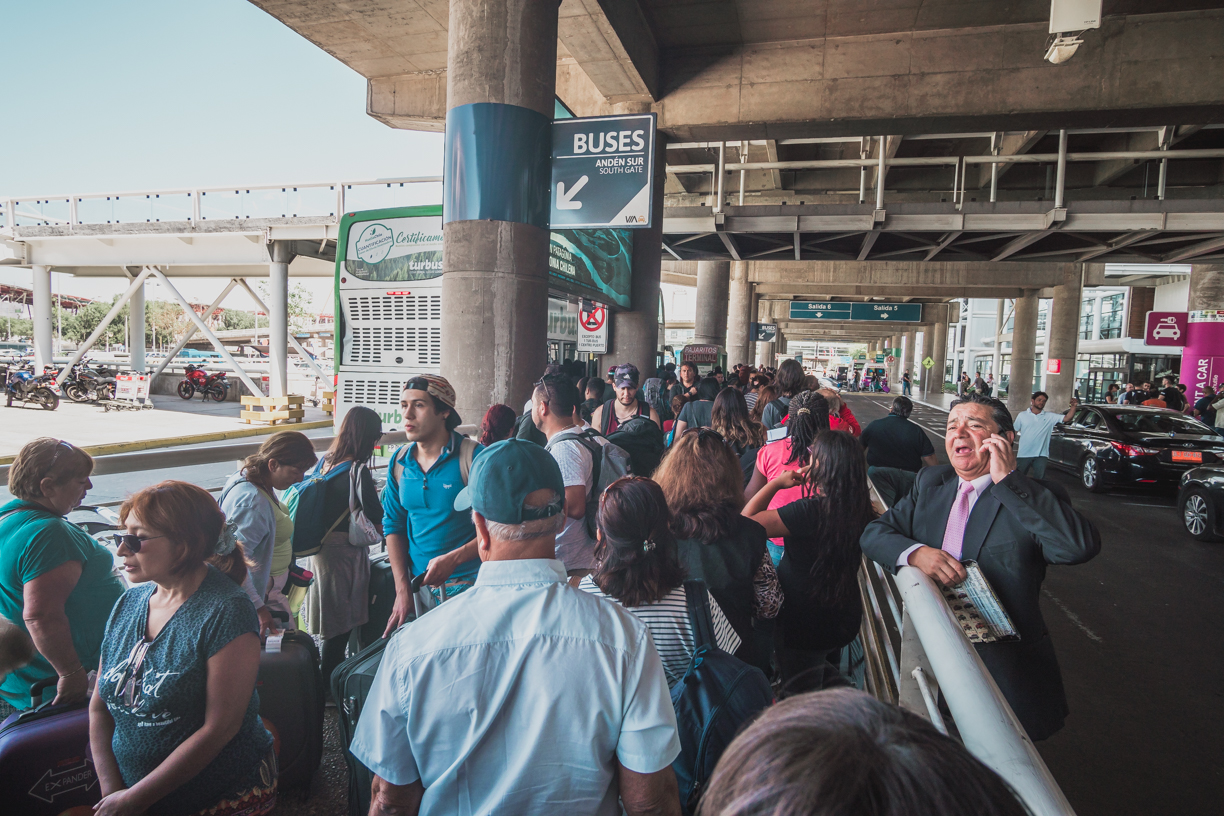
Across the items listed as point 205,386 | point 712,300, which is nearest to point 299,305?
point 205,386

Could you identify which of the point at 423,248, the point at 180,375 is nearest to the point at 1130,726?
the point at 423,248

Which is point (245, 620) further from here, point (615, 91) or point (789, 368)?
point (615, 91)

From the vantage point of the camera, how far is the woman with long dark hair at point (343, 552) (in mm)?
3672

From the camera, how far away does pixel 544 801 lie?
4.77 ft

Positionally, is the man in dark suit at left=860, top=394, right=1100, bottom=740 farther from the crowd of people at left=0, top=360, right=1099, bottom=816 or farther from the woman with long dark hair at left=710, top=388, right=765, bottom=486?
the woman with long dark hair at left=710, top=388, right=765, bottom=486

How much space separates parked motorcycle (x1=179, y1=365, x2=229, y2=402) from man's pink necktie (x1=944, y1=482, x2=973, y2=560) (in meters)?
29.7

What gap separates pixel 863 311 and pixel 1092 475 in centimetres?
2438

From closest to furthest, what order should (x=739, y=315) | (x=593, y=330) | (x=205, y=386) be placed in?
(x=593, y=330), (x=205, y=386), (x=739, y=315)

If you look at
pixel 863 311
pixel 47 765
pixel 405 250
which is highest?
pixel 863 311

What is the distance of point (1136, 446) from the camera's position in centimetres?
1090

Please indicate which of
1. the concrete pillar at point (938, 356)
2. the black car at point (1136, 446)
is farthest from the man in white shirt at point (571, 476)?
the concrete pillar at point (938, 356)

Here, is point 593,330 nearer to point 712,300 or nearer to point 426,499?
point 426,499

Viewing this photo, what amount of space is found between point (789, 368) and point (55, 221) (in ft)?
71.8

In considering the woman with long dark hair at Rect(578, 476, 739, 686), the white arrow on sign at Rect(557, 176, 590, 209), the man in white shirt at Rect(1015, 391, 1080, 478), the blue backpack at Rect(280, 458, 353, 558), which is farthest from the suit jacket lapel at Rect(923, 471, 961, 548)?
the man in white shirt at Rect(1015, 391, 1080, 478)
